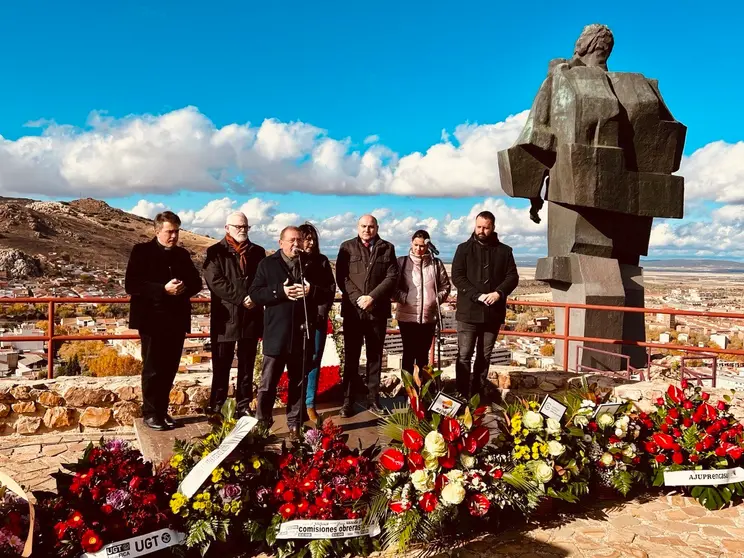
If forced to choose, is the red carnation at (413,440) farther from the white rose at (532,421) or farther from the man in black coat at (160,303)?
the man in black coat at (160,303)

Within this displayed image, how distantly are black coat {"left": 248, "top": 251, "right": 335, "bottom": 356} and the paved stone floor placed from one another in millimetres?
1760

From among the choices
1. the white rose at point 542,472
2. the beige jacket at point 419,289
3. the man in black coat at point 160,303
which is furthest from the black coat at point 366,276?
the white rose at point 542,472

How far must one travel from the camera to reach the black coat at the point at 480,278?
5.36 m

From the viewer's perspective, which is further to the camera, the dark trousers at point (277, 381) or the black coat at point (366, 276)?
the black coat at point (366, 276)

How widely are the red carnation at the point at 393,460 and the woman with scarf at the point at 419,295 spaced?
1.83 m

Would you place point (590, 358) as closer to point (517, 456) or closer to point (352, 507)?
point (517, 456)

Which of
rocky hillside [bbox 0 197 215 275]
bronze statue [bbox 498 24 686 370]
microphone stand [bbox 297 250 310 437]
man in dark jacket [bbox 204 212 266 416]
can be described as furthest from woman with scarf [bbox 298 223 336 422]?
rocky hillside [bbox 0 197 215 275]

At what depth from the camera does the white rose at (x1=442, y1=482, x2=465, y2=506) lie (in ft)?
10.7

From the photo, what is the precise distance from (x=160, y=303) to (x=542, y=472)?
278 cm

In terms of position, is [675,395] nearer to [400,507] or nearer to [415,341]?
[415,341]

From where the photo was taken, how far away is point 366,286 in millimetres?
5090

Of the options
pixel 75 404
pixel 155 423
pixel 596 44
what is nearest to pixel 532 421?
pixel 155 423

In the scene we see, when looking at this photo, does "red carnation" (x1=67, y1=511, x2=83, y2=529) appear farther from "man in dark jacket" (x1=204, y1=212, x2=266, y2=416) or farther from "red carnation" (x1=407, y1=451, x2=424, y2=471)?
"man in dark jacket" (x1=204, y1=212, x2=266, y2=416)

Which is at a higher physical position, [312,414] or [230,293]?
[230,293]
